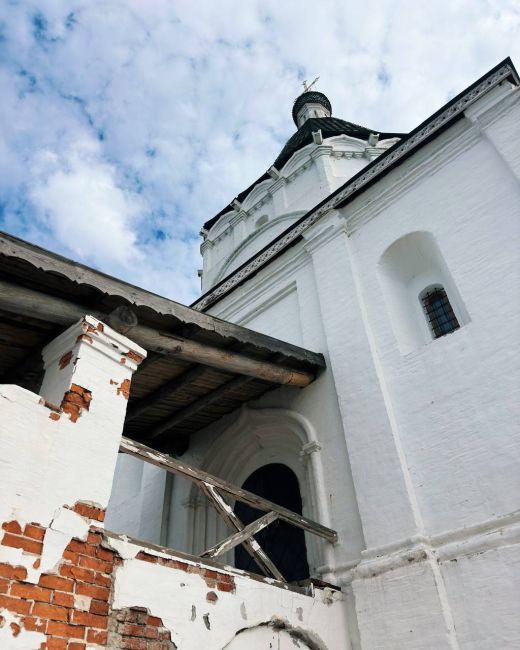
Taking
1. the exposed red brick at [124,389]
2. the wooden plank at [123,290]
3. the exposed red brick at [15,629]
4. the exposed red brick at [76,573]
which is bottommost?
the exposed red brick at [15,629]

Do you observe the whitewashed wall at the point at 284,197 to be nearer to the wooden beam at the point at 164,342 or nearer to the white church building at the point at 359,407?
the white church building at the point at 359,407

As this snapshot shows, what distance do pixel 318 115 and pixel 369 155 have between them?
8.48 meters

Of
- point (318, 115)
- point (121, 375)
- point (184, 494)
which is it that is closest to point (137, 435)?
point (184, 494)

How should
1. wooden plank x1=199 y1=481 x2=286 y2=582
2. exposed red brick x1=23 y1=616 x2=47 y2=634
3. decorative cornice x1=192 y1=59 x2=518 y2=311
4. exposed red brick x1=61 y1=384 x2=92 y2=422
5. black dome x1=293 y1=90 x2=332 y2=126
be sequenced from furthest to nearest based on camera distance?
1. black dome x1=293 y1=90 x2=332 y2=126
2. decorative cornice x1=192 y1=59 x2=518 y2=311
3. wooden plank x1=199 y1=481 x2=286 y2=582
4. exposed red brick x1=61 y1=384 x2=92 y2=422
5. exposed red brick x1=23 y1=616 x2=47 y2=634

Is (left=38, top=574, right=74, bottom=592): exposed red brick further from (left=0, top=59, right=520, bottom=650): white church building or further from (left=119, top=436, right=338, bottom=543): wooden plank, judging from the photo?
(left=119, top=436, right=338, bottom=543): wooden plank

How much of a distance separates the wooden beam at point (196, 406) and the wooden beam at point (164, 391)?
52 centimetres

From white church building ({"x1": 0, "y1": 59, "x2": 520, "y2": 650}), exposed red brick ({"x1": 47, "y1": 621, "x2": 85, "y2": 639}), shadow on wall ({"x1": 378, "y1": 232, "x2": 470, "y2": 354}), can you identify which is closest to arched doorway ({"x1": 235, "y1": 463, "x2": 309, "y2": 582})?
white church building ({"x1": 0, "y1": 59, "x2": 520, "y2": 650})

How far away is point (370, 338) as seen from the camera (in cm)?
666

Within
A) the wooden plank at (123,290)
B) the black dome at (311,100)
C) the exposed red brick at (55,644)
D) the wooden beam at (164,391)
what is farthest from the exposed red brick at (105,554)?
the black dome at (311,100)

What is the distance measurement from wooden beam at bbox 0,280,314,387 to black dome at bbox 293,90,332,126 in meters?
16.1

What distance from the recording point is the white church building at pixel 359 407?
429cm

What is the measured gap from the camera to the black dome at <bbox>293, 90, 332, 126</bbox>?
66.1 ft

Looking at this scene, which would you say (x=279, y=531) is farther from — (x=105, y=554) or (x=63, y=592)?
(x=63, y=592)

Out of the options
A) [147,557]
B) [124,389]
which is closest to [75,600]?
[147,557]
